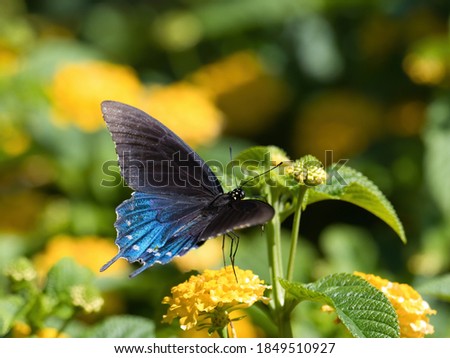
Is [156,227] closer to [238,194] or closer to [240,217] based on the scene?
[238,194]

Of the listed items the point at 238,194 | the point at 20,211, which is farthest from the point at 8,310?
the point at 20,211

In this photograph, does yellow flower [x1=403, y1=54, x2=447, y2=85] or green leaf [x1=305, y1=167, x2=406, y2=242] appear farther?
yellow flower [x1=403, y1=54, x2=447, y2=85]

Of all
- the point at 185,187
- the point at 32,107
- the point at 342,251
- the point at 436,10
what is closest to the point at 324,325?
the point at 185,187

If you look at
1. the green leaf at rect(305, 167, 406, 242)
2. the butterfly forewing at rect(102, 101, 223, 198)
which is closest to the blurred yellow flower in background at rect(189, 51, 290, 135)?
the butterfly forewing at rect(102, 101, 223, 198)

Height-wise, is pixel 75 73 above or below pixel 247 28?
below

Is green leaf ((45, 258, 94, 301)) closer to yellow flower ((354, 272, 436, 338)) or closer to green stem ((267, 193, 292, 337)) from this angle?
green stem ((267, 193, 292, 337))
